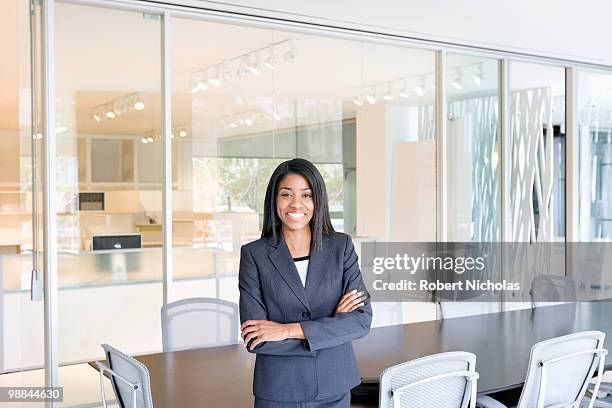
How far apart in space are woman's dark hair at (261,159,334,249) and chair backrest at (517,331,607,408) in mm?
1010

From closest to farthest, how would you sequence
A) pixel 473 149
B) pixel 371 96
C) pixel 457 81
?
pixel 371 96 < pixel 457 81 < pixel 473 149

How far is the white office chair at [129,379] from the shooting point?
6.89 feet

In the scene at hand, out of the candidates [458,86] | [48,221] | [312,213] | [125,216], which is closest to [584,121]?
[458,86]

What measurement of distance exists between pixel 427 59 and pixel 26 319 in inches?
143

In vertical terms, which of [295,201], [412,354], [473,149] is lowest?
[412,354]

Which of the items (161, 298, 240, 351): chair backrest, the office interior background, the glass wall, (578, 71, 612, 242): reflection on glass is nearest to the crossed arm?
(161, 298, 240, 351): chair backrest

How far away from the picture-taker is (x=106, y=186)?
14.0 feet

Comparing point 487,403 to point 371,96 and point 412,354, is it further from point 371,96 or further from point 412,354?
point 371,96

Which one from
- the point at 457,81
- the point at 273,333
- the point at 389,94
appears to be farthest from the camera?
the point at 457,81

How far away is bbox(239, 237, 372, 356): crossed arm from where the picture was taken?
195cm

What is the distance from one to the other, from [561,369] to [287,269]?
1.32m

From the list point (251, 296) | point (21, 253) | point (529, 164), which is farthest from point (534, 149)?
point (251, 296)

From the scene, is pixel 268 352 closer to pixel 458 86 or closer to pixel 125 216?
pixel 125 216

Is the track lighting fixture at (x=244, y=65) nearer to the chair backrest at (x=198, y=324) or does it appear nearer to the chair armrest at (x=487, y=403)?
the chair backrest at (x=198, y=324)
